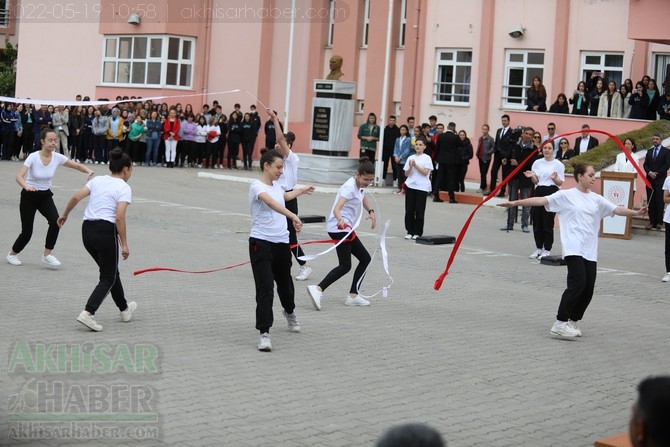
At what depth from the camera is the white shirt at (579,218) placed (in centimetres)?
1121

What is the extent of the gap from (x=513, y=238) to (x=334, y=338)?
11.2 metres

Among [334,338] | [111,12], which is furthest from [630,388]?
[111,12]

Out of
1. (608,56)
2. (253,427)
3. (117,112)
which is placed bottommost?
(253,427)

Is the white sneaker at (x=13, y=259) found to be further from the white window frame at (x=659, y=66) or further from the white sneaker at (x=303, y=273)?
the white window frame at (x=659, y=66)

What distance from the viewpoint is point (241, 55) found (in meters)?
38.9

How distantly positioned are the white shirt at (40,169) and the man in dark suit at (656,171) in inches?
512

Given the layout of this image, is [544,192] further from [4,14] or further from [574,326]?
[4,14]

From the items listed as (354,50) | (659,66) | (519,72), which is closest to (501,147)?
(659,66)

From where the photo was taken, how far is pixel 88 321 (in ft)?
32.6

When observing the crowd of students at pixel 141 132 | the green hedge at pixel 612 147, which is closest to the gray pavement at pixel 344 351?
the green hedge at pixel 612 147

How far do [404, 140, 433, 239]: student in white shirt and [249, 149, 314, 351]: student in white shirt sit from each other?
369 inches

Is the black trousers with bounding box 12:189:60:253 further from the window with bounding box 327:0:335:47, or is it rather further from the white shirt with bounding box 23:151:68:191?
the window with bounding box 327:0:335:47

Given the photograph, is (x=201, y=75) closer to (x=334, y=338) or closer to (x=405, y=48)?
(x=405, y=48)

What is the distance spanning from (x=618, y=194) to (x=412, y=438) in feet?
65.7
